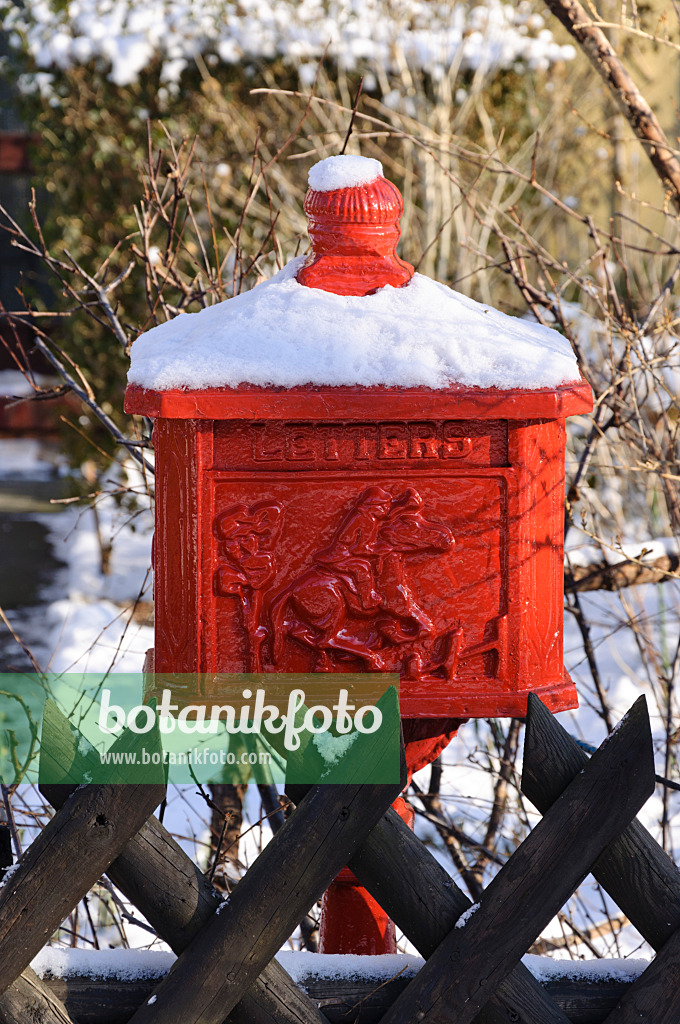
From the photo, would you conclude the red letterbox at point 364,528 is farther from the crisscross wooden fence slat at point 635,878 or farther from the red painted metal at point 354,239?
the crisscross wooden fence slat at point 635,878

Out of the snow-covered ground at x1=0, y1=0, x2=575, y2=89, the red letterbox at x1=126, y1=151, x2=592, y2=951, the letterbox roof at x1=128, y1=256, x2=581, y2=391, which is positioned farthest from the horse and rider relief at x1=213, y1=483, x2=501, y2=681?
the snow-covered ground at x1=0, y1=0, x2=575, y2=89

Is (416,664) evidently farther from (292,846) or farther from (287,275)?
(287,275)

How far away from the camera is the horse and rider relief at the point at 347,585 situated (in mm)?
1479

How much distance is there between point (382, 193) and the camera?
1590 millimetres

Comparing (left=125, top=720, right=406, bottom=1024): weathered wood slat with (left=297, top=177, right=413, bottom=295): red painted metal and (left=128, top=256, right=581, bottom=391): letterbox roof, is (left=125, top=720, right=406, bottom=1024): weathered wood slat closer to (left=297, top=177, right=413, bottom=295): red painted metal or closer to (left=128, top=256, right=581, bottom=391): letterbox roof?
(left=128, top=256, right=581, bottom=391): letterbox roof

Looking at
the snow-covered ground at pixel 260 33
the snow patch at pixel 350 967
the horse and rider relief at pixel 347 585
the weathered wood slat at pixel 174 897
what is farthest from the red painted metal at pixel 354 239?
the snow-covered ground at pixel 260 33

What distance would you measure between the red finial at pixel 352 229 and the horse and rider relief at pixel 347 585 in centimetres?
38

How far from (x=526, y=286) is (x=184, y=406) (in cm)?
123

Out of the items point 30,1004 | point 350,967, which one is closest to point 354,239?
point 350,967

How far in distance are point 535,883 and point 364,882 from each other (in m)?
0.23

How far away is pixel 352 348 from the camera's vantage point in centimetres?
146

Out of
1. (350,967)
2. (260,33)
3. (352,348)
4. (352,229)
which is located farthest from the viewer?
(260,33)

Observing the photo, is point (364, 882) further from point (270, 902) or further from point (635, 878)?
point (635, 878)

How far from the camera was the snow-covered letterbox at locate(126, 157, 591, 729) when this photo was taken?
144 cm
